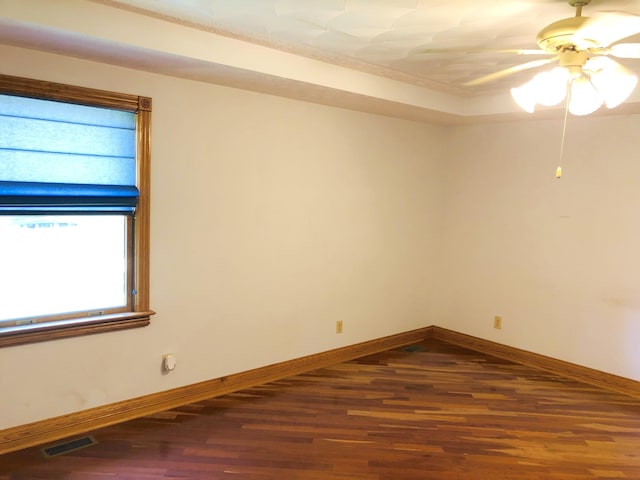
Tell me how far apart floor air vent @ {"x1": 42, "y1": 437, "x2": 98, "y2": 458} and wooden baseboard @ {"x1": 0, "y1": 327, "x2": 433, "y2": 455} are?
73 millimetres

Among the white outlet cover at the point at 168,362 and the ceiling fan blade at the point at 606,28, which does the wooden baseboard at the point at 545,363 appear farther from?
the ceiling fan blade at the point at 606,28

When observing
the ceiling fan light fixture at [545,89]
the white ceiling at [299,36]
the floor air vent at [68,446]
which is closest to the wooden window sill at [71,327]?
the floor air vent at [68,446]

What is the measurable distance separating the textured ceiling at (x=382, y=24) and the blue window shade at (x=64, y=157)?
0.72 metres

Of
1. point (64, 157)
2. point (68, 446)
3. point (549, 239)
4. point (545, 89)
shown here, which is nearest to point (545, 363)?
point (549, 239)

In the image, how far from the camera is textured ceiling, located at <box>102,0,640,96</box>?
7.36 ft

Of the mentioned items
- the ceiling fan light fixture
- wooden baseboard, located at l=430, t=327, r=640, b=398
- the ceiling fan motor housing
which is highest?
the ceiling fan motor housing

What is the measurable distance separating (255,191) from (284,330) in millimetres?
1105

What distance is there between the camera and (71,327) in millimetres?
2797

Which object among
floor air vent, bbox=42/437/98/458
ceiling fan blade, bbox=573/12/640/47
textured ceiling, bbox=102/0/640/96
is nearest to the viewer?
ceiling fan blade, bbox=573/12/640/47

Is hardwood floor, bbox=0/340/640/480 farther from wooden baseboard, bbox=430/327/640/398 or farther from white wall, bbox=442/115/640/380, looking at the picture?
white wall, bbox=442/115/640/380

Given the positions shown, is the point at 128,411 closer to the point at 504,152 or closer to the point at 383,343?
the point at 383,343

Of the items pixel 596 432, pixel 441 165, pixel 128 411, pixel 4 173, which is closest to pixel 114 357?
pixel 128 411

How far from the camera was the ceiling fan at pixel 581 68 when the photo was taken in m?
1.89

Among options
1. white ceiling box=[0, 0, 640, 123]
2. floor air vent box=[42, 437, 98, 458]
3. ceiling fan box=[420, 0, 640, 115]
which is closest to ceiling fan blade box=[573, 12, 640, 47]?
ceiling fan box=[420, 0, 640, 115]
